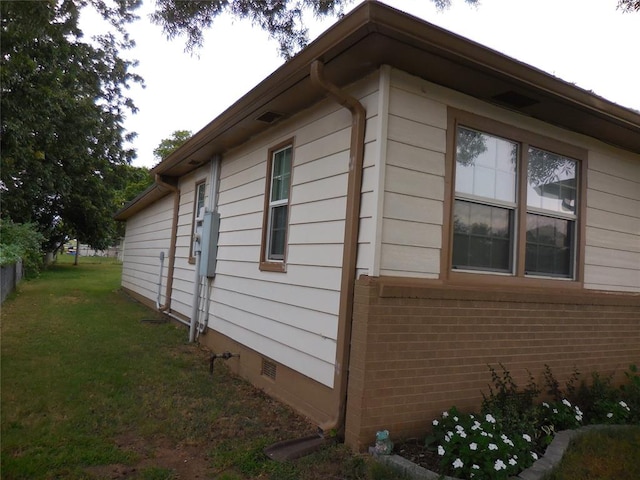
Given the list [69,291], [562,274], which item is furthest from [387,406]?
[69,291]

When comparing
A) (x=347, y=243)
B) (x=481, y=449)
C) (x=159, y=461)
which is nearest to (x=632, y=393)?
(x=481, y=449)

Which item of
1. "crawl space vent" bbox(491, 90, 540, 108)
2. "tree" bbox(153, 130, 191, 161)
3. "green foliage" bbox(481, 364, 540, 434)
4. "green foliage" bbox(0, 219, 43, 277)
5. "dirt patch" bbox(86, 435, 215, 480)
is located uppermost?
"tree" bbox(153, 130, 191, 161)

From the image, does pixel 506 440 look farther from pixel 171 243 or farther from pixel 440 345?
pixel 171 243

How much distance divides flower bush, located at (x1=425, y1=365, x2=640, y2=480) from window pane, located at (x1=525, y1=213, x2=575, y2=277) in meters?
1.00

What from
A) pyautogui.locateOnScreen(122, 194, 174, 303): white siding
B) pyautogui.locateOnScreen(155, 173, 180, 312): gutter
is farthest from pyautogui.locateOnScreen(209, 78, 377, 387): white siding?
pyautogui.locateOnScreen(122, 194, 174, 303): white siding

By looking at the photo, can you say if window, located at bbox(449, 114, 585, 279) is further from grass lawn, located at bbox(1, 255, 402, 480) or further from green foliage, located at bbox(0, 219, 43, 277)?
green foliage, located at bbox(0, 219, 43, 277)

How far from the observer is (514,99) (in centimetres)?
408

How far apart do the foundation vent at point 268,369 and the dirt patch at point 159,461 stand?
1.44 m

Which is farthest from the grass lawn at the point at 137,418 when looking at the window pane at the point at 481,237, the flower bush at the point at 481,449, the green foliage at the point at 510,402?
the window pane at the point at 481,237

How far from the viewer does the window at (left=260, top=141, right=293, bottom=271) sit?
16.8ft

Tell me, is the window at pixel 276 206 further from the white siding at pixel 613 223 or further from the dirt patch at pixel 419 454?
the white siding at pixel 613 223

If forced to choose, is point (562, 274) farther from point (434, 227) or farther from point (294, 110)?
point (294, 110)

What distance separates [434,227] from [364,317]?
999 millimetres

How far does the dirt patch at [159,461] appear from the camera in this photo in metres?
3.06
